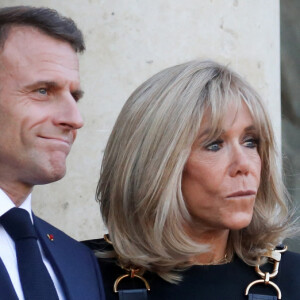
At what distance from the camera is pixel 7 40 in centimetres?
371

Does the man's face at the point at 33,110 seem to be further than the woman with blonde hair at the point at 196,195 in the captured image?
No

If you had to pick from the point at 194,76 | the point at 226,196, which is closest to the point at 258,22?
the point at 194,76

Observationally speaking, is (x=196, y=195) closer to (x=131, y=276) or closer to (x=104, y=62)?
(x=131, y=276)

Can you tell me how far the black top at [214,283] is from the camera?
12.7 ft

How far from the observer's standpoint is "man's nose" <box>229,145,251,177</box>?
378cm

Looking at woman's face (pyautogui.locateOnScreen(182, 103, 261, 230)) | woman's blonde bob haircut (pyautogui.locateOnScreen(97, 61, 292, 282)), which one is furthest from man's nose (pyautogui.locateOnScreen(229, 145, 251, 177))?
woman's blonde bob haircut (pyautogui.locateOnScreen(97, 61, 292, 282))

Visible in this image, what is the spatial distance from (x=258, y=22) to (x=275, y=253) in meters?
1.80

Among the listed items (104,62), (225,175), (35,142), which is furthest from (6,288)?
(104,62)

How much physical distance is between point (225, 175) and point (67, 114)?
664mm

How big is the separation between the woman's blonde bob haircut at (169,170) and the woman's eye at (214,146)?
5cm

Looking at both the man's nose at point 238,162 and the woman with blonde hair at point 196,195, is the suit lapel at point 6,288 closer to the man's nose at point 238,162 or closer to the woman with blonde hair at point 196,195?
the woman with blonde hair at point 196,195

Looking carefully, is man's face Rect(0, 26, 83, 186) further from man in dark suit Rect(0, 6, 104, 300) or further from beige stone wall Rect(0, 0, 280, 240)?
beige stone wall Rect(0, 0, 280, 240)

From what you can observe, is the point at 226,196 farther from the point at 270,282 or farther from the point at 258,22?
the point at 258,22

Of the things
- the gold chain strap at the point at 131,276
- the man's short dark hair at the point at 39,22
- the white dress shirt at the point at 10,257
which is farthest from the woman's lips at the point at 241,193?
the man's short dark hair at the point at 39,22
